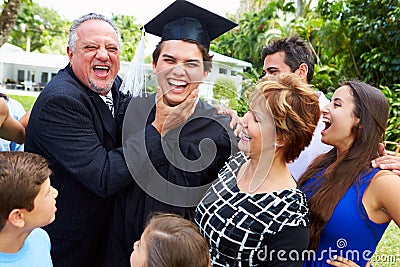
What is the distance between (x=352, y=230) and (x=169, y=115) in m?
0.88

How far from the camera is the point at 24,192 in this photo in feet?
5.38

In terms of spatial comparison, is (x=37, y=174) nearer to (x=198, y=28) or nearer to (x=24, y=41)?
(x=198, y=28)

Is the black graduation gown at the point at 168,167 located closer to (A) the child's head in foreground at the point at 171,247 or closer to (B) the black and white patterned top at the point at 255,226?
(B) the black and white patterned top at the point at 255,226

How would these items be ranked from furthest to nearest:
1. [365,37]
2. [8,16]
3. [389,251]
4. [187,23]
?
[365,37] → [389,251] → [8,16] → [187,23]

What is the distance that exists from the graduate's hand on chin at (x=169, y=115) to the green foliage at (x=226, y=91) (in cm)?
15

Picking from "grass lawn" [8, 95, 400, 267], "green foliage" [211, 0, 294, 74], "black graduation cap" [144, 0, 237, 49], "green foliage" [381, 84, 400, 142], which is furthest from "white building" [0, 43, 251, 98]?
"black graduation cap" [144, 0, 237, 49]

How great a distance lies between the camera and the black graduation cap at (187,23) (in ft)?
7.01

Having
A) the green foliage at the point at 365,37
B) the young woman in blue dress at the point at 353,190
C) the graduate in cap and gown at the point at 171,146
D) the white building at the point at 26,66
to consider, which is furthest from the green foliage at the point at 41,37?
the young woman in blue dress at the point at 353,190

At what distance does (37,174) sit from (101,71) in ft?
1.97

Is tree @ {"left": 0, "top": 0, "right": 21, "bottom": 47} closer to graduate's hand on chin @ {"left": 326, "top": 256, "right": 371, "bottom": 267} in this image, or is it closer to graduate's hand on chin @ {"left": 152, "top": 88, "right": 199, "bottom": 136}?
graduate's hand on chin @ {"left": 152, "top": 88, "right": 199, "bottom": 136}

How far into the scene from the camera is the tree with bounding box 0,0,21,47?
4586 millimetres

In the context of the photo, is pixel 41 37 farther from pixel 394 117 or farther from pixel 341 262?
pixel 341 262

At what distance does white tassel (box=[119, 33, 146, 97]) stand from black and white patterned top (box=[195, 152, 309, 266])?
0.81 meters

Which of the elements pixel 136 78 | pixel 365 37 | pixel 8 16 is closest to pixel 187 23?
pixel 136 78
